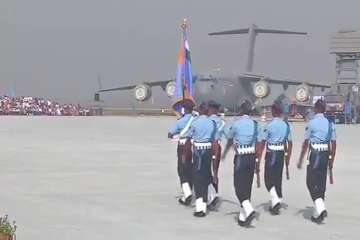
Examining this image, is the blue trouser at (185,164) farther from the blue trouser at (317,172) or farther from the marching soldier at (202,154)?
the blue trouser at (317,172)

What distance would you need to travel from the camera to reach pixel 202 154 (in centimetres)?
1155

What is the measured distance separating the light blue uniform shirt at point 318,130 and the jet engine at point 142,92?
49.9 metres

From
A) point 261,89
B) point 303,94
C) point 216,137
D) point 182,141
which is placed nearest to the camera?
point 216,137

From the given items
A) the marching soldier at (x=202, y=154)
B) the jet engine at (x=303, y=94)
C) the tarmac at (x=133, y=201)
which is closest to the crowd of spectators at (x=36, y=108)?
the jet engine at (x=303, y=94)

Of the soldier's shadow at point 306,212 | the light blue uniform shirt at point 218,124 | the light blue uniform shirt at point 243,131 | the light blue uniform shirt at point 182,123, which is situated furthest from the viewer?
the light blue uniform shirt at point 182,123

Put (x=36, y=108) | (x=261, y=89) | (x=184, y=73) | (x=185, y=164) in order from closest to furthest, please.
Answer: (x=185, y=164) < (x=184, y=73) < (x=261, y=89) < (x=36, y=108)

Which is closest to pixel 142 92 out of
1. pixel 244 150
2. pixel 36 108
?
pixel 36 108

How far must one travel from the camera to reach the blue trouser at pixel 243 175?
35.6 ft

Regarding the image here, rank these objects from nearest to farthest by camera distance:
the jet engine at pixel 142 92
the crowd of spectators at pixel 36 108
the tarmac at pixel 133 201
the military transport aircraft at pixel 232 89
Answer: the tarmac at pixel 133 201 → the military transport aircraft at pixel 232 89 → the jet engine at pixel 142 92 → the crowd of spectators at pixel 36 108

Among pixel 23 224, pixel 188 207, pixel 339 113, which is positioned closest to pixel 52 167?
pixel 188 207

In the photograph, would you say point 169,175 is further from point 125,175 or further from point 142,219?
point 142,219

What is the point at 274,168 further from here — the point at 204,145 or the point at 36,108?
the point at 36,108

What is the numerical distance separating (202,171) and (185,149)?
81 centimetres

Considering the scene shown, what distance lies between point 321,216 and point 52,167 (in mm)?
9609
